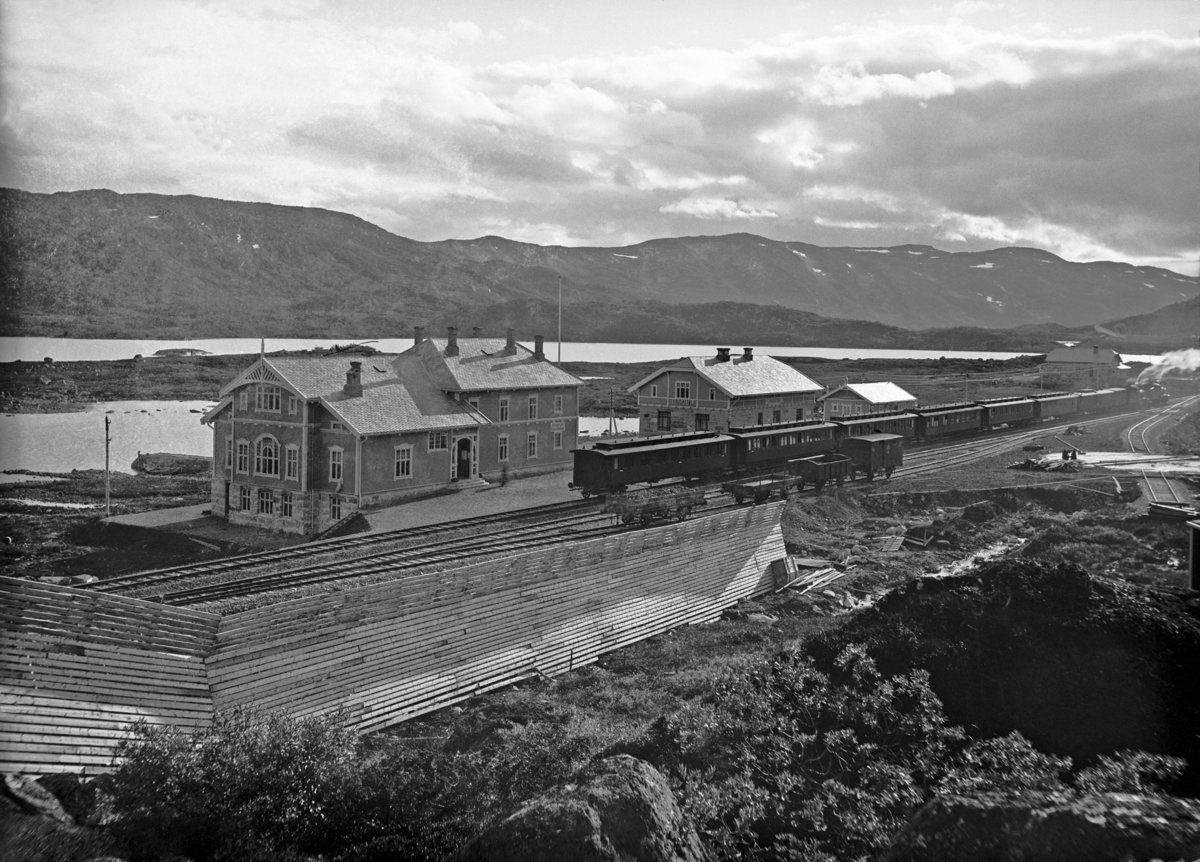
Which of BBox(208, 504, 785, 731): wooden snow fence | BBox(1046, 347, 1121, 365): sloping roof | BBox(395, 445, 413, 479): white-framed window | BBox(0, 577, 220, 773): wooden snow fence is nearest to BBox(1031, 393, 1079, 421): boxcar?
BBox(1046, 347, 1121, 365): sloping roof

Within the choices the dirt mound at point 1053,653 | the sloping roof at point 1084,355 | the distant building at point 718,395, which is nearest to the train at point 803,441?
the distant building at point 718,395

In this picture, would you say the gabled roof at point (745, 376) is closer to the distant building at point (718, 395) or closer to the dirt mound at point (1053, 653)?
the distant building at point (718, 395)

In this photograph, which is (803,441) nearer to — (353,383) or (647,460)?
(647,460)

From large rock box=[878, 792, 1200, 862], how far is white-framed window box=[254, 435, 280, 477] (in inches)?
876

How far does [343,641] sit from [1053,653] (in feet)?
40.2

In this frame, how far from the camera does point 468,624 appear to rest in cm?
1662

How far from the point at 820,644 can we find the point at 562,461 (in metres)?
21.5

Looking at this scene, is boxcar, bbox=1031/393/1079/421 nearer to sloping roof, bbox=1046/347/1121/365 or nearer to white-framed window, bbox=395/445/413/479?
sloping roof, bbox=1046/347/1121/365

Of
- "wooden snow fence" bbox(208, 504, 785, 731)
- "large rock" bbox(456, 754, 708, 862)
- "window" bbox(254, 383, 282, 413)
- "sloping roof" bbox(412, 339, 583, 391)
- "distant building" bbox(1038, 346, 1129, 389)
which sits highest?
"distant building" bbox(1038, 346, 1129, 389)

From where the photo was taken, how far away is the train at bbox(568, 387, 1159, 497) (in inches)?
1211

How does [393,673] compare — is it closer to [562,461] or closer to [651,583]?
[651,583]

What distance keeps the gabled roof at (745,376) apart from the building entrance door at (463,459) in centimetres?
1483

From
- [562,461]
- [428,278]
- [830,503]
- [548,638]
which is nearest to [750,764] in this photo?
[548,638]

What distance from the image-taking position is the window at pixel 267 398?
27.6 meters
